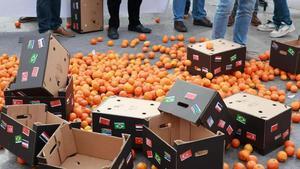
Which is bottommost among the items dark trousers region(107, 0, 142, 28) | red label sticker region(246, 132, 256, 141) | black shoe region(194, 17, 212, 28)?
red label sticker region(246, 132, 256, 141)

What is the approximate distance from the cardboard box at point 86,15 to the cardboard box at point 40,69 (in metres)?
1.90

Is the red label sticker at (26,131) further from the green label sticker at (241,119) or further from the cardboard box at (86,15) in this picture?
the cardboard box at (86,15)

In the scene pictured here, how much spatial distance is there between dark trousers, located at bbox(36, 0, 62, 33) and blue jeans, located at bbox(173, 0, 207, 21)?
1.18m

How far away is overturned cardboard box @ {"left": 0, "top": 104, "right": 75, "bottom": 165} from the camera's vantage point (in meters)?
2.07

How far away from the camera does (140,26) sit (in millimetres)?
4520

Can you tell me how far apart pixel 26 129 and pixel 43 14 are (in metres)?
2.30

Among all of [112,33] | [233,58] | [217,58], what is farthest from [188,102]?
[112,33]

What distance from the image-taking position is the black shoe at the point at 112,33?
4275mm

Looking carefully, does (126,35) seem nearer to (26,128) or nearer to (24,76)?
(24,76)

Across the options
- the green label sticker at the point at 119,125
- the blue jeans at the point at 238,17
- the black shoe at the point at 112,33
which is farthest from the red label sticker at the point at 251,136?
the black shoe at the point at 112,33

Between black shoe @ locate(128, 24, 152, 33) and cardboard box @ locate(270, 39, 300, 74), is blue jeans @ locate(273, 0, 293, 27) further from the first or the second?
black shoe @ locate(128, 24, 152, 33)

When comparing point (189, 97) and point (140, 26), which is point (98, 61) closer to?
point (140, 26)

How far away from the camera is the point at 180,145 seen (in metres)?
1.86

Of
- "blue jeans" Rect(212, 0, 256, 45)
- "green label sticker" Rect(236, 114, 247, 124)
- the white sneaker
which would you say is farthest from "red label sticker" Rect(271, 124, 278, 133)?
the white sneaker
